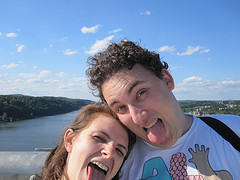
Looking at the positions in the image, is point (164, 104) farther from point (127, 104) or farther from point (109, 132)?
point (109, 132)

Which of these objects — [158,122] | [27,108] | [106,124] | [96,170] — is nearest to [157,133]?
[158,122]

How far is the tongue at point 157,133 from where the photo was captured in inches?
57.2

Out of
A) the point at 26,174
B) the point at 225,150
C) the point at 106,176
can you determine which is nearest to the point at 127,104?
the point at 106,176

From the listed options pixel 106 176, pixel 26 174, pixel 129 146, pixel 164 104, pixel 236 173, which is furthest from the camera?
pixel 26 174

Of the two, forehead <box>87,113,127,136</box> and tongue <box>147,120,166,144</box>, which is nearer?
tongue <box>147,120,166,144</box>

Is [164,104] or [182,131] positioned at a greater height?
[164,104]

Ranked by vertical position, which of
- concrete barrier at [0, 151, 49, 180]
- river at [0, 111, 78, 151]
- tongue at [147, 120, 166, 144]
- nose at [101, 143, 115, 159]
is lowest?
river at [0, 111, 78, 151]

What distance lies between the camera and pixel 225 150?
4.44 ft

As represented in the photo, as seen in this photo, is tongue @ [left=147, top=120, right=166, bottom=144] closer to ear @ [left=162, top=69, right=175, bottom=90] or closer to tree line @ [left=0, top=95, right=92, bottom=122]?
ear @ [left=162, top=69, right=175, bottom=90]

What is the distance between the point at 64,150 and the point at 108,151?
54cm

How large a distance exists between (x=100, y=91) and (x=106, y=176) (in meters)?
0.65

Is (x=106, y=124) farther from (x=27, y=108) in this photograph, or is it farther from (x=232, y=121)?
(x=27, y=108)

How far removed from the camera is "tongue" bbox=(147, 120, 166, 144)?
145cm

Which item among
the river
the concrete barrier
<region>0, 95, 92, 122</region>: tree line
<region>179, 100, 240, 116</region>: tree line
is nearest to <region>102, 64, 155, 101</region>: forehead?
the concrete barrier
